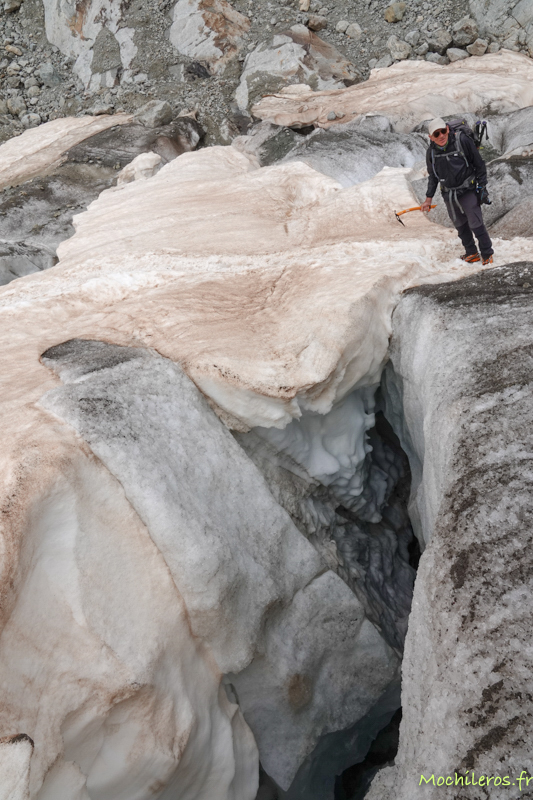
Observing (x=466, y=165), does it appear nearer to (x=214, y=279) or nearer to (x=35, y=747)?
(x=214, y=279)

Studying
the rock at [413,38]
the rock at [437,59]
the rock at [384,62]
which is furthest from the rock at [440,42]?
the rock at [384,62]

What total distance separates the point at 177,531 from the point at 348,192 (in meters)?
7.19

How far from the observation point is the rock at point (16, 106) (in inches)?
831

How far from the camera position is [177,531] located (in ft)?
15.3

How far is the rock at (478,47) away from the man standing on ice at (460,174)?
43.7 ft

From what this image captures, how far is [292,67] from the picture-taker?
17.9 metres

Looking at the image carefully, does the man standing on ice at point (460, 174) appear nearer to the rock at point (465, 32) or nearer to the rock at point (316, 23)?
the rock at point (465, 32)

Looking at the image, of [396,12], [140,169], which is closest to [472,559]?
[140,169]

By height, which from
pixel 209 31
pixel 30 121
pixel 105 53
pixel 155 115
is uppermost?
pixel 105 53

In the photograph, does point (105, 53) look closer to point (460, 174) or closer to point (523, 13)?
point (523, 13)

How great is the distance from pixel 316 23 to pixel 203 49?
3.86m

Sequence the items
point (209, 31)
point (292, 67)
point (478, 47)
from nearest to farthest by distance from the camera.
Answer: point (478, 47)
point (292, 67)
point (209, 31)

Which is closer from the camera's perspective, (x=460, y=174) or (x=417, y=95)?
(x=460, y=174)

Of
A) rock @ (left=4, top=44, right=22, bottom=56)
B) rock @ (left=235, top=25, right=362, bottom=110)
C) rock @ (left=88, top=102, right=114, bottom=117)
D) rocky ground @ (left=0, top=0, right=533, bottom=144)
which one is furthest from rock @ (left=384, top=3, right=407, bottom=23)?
rock @ (left=4, top=44, right=22, bottom=56)
